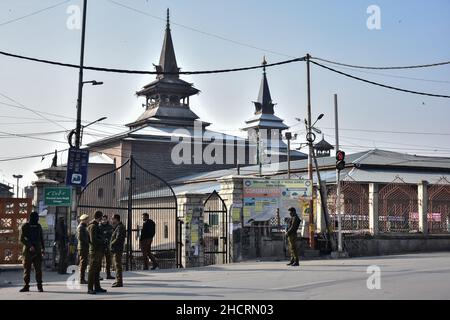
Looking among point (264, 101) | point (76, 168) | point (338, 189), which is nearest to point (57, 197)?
point (76, 168)

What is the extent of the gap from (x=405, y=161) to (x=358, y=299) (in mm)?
31476

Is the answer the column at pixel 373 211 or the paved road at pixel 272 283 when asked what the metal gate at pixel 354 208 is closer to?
the column at pixel 373 211

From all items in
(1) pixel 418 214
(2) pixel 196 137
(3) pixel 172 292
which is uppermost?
(2) pixel 196 137

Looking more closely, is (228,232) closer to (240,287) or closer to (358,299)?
(240,287)

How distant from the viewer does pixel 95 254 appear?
12.0m

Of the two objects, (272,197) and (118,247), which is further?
(272,197)

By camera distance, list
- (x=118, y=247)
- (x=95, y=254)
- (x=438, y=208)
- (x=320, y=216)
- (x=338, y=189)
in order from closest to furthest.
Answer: (x=95, y=254) → (x=118, y=247) → (x=338, y=189) → (x=320, y=216) → (x=438, y=208)

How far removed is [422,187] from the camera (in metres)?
23.7

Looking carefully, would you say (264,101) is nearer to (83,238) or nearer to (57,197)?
(57,197)

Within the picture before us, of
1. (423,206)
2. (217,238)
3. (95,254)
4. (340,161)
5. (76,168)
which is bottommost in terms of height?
(95,254)

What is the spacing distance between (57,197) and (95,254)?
232 inches

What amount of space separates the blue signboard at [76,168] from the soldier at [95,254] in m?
6.00

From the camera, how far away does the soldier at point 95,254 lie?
38.5ft

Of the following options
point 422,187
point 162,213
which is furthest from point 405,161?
point 162,213
